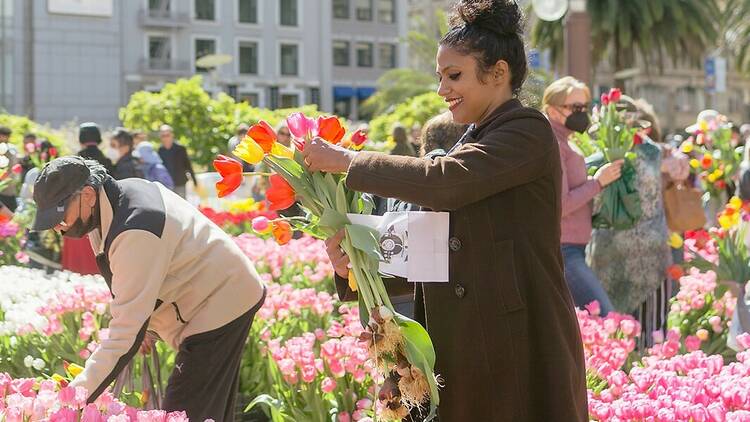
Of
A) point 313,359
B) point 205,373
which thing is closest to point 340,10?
point 313,359

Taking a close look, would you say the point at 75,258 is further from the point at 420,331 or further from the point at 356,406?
the point at 420,331

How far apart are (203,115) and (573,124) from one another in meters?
15.7

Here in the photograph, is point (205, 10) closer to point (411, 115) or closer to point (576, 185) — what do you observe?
point (411, 115)

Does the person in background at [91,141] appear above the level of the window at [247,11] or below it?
below

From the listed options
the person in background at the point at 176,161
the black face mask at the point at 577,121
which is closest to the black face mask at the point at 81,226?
the black face mask at the point at 577,121

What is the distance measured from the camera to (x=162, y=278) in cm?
329

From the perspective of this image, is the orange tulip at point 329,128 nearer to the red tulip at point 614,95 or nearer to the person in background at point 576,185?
the person in background at point 576,185

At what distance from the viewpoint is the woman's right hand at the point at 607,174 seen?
18.3 feet

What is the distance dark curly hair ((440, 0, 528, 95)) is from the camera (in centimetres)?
248

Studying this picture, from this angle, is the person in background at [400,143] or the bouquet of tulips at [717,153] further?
the person in background at [400,143]

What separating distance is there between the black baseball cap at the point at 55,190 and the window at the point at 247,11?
46755 mm

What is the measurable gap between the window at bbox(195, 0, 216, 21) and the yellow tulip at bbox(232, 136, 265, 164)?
4676 centimetres

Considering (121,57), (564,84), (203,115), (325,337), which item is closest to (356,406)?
(325,337)

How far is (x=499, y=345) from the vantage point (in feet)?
8.11
